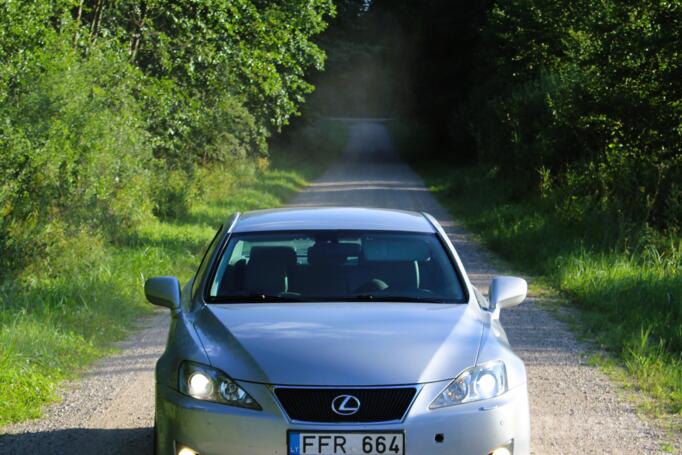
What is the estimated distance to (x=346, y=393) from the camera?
465 cm

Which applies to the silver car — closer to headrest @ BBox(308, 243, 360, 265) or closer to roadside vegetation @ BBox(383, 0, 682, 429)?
headrest @ BBox(308, 243, 360, 265)

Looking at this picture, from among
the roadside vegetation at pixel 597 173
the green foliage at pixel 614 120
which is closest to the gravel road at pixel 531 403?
the roadside vegetation at pixel 597 173

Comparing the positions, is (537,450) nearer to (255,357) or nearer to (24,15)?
(255,357)

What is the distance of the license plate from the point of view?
4.59 meters

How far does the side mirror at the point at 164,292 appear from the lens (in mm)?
5949

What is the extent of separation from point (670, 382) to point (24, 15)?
826 centimetres

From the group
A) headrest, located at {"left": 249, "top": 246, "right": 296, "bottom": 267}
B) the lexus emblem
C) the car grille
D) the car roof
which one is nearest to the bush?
the car roof

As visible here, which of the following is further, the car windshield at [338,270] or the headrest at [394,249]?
the headrest at [394,249]

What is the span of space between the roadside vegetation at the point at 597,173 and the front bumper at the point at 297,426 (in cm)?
270

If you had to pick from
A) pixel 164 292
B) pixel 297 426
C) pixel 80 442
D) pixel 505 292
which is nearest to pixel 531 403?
pixel 505 292

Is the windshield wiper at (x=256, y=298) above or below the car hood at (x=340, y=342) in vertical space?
below

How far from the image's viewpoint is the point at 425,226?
21.5ft

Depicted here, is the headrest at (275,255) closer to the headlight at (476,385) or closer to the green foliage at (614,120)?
the headlight at (476,385)

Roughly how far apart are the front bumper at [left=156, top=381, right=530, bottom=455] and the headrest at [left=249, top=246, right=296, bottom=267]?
1.37m
